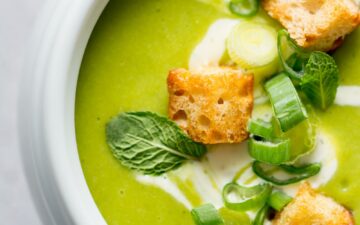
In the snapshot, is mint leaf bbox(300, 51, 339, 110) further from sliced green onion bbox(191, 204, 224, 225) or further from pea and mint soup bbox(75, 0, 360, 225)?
sliced green onion bbox(191, 204, 224, 225)

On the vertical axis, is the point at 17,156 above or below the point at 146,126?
above

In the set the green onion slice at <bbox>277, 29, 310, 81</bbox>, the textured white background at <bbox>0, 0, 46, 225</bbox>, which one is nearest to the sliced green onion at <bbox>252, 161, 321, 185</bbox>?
the green onion slice at <bbox>277, 29, 310, 81</bbox>

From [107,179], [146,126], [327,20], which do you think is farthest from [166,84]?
[327,20]

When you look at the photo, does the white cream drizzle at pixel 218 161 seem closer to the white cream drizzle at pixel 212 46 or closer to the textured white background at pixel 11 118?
the white cream drizzle at pixel 212 46

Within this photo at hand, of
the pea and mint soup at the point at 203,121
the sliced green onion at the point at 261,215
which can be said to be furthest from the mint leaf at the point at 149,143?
the sliced green onion at the point at 261,215

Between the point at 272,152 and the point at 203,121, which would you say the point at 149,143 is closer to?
the point at 203,121

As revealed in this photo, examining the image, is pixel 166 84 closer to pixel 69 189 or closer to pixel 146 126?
pixel 146 126
